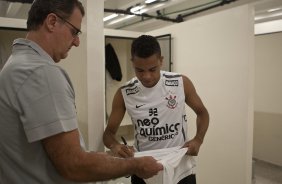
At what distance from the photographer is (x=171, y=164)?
53.6 inches

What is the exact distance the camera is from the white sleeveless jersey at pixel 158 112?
154 centimetres

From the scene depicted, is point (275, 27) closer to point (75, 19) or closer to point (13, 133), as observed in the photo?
point (75, 19)

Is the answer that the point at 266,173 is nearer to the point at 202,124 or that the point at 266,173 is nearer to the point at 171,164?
the point at 202,124

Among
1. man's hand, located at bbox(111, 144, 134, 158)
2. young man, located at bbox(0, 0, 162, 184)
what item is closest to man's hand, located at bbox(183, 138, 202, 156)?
man's hand, located at bbox(111, 144, 134, 158)

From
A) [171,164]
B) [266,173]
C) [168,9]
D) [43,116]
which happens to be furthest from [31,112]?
[168,9]

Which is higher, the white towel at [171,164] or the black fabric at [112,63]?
the black fabric at [112,63]

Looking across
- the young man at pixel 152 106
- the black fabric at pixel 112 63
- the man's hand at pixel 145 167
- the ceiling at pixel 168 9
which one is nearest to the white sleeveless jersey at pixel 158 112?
the young man at pixel 152 106

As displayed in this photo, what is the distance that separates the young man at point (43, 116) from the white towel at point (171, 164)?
42cm

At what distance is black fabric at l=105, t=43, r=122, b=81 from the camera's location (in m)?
3.23

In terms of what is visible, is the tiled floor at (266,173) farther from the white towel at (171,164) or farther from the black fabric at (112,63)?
the white towel at (171,164)

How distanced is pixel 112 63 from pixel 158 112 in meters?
1.82

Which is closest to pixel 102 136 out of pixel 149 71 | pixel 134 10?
pixel 149 71

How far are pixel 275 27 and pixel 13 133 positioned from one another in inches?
161

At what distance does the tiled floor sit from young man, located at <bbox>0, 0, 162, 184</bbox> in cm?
320
